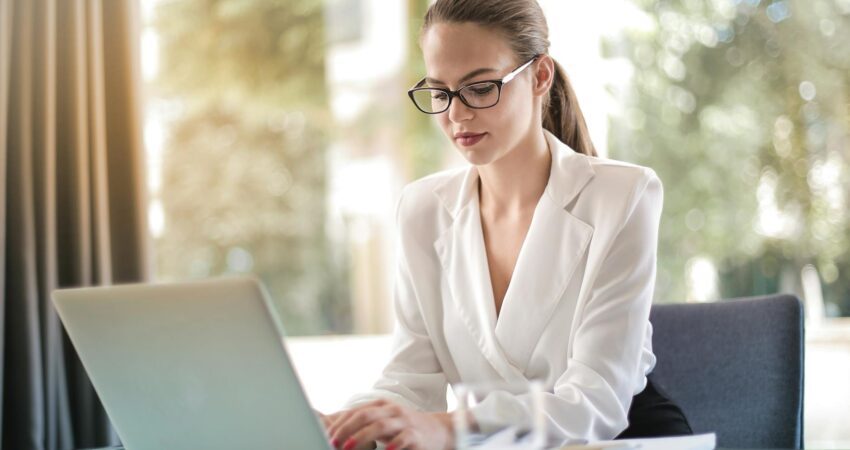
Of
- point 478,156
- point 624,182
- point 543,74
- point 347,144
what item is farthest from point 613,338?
point 347,144

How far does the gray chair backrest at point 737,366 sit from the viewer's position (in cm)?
166

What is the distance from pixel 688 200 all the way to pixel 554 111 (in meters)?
1.32

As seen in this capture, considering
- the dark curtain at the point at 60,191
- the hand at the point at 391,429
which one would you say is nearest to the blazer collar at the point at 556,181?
the hand at the point at 391,429

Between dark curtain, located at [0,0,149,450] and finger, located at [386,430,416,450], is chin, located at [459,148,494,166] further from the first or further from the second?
dark curtain, located at [0,0,149,450]

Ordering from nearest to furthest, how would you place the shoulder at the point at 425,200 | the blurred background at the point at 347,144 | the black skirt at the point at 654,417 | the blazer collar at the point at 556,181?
the black skirt at the point at 654,417
the blazer collar at the point at 556,181
the shoulder at the point at 425,200
the blurred background at the point at 347,144

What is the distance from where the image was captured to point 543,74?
1.78m

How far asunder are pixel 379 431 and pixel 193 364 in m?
0.27

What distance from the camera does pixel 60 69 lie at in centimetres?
269

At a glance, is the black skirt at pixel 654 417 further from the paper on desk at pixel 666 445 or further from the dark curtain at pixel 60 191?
the dark curtain at pixel 60 191

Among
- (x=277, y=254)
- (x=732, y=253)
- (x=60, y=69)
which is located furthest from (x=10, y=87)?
(x=732, y=253)

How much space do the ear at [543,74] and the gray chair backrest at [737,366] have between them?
0.45m

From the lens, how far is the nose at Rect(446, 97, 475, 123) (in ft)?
5.43

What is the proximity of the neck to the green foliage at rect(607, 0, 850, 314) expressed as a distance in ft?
4.61

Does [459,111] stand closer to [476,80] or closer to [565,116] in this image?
[476,80]
